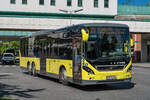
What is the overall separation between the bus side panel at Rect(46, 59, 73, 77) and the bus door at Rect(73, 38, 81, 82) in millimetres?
442

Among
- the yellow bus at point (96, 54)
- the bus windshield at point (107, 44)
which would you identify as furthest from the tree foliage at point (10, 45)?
the bus windshield at point (107, 44)

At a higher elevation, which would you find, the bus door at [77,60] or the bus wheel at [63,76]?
the bus door at [77,60]

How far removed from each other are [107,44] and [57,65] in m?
3.68

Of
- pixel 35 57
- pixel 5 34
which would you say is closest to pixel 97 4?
pixel 5 34

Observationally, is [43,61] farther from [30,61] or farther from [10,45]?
[10,45]

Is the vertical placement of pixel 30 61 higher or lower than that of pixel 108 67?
lower

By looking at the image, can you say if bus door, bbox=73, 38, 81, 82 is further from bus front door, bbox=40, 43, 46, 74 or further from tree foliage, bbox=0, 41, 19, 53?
tree foliage, bbox=0, 41, 19, 53

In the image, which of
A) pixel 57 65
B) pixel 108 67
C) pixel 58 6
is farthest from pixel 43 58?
pixel 58 6

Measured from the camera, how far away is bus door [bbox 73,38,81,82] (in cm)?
1233

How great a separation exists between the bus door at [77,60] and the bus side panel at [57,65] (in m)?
0.44

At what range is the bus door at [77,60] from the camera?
12.3 m

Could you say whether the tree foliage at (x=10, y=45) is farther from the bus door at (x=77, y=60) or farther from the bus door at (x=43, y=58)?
the bus door at (x=77, y=60)

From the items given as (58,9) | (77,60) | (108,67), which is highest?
(58,9)

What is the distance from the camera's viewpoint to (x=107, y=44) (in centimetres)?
1218
